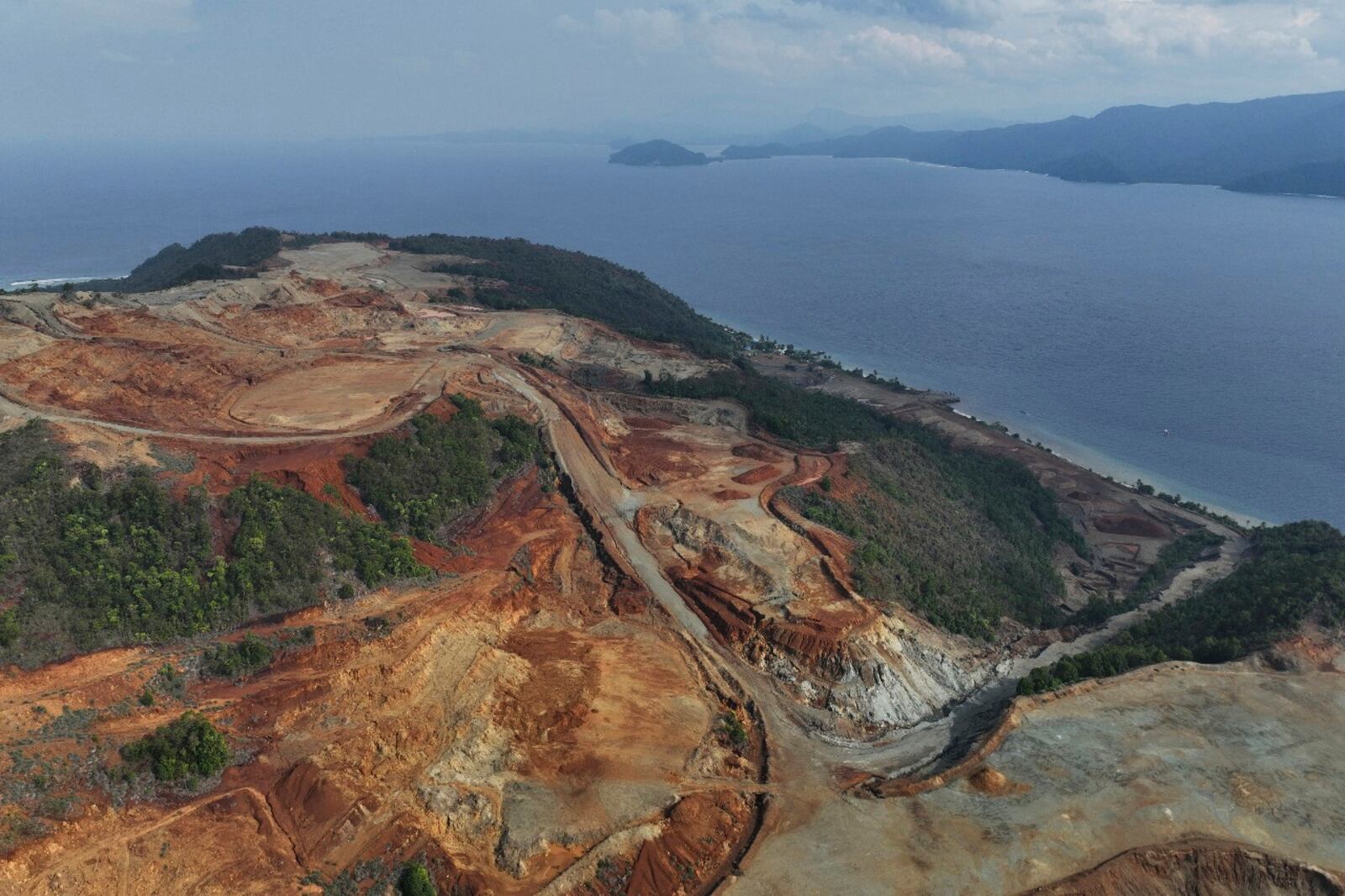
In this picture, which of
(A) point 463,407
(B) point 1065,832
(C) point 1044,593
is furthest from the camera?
(C) point 1044,593

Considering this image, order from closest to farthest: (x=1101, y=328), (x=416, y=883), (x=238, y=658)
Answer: (x=416, y=883), (x=238, y=658), (x=1101, y=328)

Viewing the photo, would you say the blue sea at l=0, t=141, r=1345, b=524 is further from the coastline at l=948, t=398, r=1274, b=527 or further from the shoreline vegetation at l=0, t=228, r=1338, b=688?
the shoreline vegetation at l=0, t=228, r=1338, b=688

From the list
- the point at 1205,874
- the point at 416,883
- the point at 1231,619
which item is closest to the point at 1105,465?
the point at 1231,619

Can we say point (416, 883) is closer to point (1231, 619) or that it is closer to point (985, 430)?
point (1231, 619)

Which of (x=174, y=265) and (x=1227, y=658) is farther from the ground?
(x=174, y=265)

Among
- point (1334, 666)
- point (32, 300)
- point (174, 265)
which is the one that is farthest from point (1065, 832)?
point (174, 265)

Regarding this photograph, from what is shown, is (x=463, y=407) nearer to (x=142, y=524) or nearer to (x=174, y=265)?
(x=142, y=524)

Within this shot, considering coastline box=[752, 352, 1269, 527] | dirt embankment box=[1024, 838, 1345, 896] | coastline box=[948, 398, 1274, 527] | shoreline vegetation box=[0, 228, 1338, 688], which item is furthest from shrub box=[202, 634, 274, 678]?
coastline box=[948, 398, 1274, 527]

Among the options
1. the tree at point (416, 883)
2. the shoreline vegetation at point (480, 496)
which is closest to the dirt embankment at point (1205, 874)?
the shoreline vegetation at point (480, 496)
